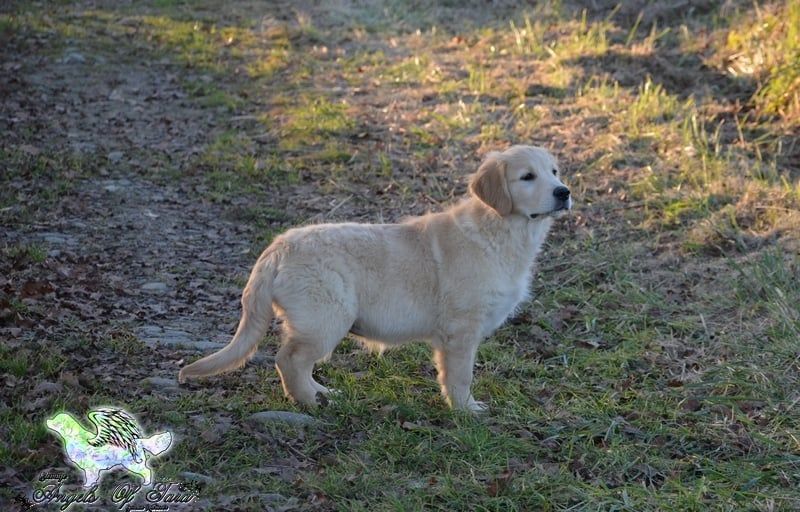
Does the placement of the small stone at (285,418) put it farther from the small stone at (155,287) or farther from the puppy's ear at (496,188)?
the small stone at (155,287)

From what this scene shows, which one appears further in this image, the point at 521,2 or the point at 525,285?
the point at 521,2

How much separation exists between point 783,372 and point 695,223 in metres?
2.42

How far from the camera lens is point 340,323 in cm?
514

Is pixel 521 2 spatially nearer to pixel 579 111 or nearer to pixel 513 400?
pixel 579 111

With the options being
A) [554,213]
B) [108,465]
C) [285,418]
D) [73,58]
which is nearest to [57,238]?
[285,418]

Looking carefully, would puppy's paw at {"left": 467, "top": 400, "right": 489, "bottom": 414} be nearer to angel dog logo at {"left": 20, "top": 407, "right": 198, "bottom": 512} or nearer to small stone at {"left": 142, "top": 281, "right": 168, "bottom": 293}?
angel dog logo at {"left": 20, "top": 407, "right": 198, "bottom": 512}

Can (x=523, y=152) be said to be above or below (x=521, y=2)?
above

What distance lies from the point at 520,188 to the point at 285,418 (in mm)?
1825

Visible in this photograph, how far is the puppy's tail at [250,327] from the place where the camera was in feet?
15.9

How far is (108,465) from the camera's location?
4.21 meters

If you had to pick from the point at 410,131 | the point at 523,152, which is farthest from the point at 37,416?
the point at 410,131

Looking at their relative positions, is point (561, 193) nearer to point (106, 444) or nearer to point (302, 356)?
point (302, 356)

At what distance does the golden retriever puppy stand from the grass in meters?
0.31

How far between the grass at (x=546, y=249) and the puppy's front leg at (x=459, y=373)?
4.8 inches
